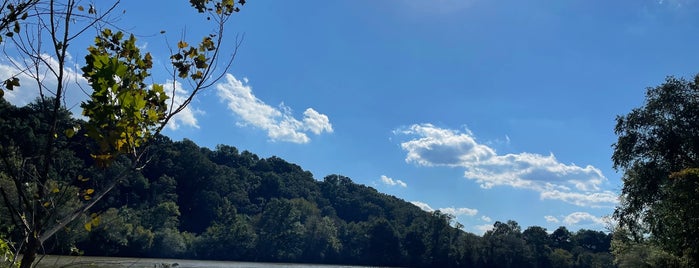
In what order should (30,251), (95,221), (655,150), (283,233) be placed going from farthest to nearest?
(283,233)
(655,150)
(95,221)
(30,251)

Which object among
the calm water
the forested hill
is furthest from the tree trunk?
the forested hill

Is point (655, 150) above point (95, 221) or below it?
above

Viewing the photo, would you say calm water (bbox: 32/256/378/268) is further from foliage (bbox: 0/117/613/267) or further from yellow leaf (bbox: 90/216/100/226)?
foliage (bbox: 0/117/613/267)

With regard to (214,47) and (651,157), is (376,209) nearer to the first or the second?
(651,157)

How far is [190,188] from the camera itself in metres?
101

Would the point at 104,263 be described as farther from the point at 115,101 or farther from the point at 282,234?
the point at 282,234

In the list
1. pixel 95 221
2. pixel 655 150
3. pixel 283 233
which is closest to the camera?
pixel 95 221

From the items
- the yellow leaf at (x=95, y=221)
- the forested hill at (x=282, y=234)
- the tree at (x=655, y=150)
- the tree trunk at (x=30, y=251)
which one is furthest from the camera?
the forested hill at (x=282, y=234)

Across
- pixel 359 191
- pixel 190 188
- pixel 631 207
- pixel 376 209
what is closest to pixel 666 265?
pixel 631 207

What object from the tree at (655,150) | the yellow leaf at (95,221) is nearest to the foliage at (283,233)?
the tree at (655,150)

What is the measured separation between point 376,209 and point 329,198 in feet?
43.9

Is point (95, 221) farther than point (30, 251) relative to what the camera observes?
Yes

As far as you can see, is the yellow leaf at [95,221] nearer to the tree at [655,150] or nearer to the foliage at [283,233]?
the tree at [655,150]

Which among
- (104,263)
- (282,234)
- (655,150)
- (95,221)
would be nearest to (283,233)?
(282,234)
